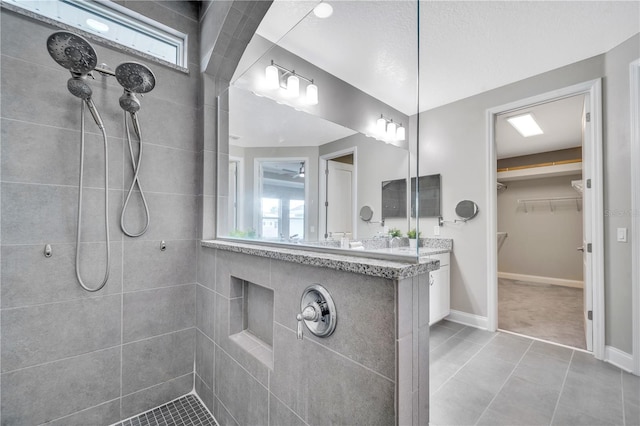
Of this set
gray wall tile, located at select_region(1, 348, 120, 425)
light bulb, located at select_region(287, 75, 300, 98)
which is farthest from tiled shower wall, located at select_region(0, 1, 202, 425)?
light bulb, located at select_region(287, 75, 300, 98)

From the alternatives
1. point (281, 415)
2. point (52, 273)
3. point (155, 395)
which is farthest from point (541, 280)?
point (52, 273)

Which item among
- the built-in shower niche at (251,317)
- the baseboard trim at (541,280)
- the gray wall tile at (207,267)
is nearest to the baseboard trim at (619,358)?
the built-in shower niche at (251,317)

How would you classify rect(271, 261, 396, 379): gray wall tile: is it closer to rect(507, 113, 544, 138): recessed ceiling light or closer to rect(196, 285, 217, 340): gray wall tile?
rect(196, 285, 217, 340): gray wall tile

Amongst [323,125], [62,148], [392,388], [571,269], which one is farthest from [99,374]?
[571,269]

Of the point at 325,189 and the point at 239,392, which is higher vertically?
the point at 325,189

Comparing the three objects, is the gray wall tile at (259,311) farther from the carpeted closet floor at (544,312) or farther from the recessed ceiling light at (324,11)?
the carpeted closet floor at (544,312)

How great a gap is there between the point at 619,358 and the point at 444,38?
2.96 m

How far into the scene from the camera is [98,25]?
1647 mm

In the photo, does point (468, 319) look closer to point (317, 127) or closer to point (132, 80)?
point (317, 127)

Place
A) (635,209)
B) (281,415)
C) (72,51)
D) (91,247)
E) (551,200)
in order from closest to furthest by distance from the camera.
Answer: (281,415)
(72,51)
(91,247)
(635,209)
(551,200)

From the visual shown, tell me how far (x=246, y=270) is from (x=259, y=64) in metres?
1.35

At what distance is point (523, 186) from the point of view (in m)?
5.45

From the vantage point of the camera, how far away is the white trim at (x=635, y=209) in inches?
76.2

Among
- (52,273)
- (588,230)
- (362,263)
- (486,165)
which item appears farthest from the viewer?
(486,165)
